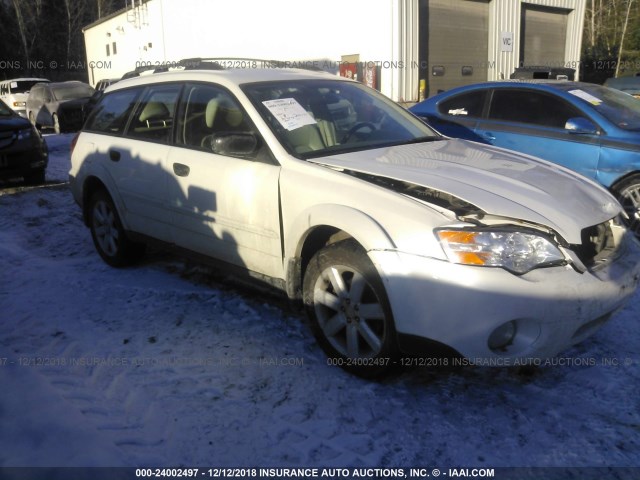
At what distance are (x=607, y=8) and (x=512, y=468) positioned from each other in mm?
40965

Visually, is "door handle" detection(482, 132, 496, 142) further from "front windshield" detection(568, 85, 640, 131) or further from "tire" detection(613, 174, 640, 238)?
"tire" detection(613, 174, 640, 238)

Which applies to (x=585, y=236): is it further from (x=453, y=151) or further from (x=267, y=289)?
(x=267, y=289)

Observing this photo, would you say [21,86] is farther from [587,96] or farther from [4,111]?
[587,96]

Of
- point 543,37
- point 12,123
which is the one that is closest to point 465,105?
point 12,123

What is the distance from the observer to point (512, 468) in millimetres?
2529

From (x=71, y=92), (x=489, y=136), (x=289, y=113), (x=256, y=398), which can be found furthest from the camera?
(x=71, y=92)

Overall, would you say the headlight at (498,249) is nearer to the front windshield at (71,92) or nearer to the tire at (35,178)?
the tire at (35,178)

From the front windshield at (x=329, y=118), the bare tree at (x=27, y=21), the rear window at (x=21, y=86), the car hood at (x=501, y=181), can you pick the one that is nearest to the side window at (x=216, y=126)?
the front windshield at (x=329, y=118)

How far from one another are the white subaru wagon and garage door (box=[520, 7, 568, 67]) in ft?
53.5

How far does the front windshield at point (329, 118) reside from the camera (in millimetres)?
3703

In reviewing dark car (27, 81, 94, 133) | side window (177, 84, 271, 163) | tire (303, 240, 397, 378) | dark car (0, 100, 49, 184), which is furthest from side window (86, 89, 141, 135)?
dark car (27, 81, 94, 133)

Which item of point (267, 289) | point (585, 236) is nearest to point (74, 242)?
point (267, 289)

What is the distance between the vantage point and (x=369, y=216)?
3000mm

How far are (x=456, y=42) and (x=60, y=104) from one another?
11.7m
